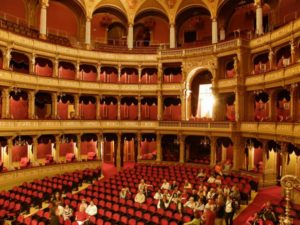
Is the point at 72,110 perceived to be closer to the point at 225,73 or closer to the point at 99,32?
the point at 99,32

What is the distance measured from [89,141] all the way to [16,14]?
1167cm

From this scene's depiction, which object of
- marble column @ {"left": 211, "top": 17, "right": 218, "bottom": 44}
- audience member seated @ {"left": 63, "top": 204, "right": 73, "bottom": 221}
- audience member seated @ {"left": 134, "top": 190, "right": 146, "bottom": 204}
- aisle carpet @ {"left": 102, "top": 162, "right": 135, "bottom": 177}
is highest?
marble column @ {"left": 211, "top": 17, "right": 218, "bottom": 44}

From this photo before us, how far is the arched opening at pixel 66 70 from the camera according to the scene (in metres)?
24.9

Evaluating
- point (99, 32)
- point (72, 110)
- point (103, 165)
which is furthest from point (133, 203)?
point (99, 32)

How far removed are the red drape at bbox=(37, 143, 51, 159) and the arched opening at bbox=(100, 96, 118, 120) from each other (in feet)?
17.4

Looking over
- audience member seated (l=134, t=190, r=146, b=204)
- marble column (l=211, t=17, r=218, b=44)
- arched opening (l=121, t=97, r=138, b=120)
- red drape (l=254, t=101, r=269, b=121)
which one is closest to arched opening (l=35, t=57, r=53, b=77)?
arched opening (l=121, t=97, r=138, b=120)

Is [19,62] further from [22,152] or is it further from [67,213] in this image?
[67,213]

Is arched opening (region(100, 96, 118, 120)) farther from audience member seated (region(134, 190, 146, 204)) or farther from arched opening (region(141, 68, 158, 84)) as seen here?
audience member seated (region(134, 190, 146, 204))

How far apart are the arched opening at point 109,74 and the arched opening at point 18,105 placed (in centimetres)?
702

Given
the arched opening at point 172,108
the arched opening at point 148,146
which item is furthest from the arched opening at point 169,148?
the arched opening at point 172,108

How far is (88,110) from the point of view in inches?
1048

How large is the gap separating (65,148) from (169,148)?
876 cm

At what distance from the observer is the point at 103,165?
2542cm

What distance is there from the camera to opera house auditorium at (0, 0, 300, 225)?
14.3 meters
